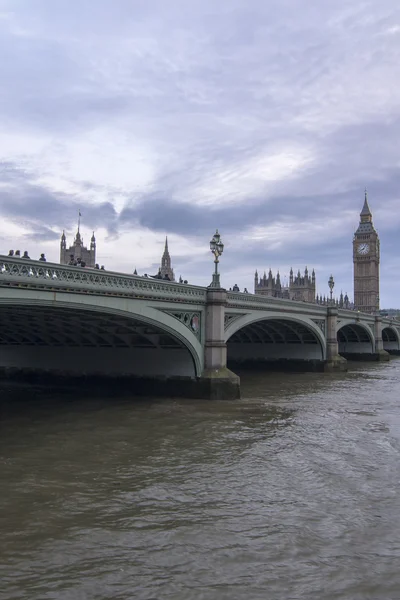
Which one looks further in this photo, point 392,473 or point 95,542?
point 392,473

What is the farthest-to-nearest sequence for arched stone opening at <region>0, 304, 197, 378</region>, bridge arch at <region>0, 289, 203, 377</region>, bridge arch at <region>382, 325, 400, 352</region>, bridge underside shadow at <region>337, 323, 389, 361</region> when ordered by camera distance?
bridge arch at <region>382, 325, 400, 352</region> < bridge underside shadow at <region>337, 323, 389, 361</region> < arched stone opening at <region>0, 304, 197, 378</region> < bridge arch at <region>0, 289, 203, 377</region>

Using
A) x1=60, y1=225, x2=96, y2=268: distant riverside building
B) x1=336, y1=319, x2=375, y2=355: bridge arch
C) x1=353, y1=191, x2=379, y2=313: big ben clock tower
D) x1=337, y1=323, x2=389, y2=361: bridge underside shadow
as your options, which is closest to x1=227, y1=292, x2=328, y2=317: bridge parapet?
x1=336, y1=319, x2=375, y2=355: bridge arch

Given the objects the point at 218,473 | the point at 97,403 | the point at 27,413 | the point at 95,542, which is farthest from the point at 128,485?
the point at 97,403

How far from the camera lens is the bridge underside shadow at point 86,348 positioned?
2136 centimetres

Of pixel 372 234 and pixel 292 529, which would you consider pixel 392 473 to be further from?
pixel 372 234

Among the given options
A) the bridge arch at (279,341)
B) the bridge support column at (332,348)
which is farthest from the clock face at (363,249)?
the bridge arch at (279,341)

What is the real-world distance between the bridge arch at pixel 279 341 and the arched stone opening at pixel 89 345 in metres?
12.4

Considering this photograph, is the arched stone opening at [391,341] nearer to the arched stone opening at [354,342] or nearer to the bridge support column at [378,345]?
the bridge support column at [378,345]

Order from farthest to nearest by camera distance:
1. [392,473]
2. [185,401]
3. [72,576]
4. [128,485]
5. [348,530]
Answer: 1. [185,401]
2. [392,473]
3. [128,485]
4. [348,530]
5. [72,576]

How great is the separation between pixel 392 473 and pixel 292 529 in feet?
13.6

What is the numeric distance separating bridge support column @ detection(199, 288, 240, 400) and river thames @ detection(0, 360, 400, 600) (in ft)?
14.4

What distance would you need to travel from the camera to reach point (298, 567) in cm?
703

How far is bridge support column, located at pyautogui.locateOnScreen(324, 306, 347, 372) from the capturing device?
40.4m

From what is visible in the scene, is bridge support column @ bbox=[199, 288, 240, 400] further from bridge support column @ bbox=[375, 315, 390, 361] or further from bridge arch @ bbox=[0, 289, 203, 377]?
bridge support column @ bbox=[375, 315, 390, 361]
